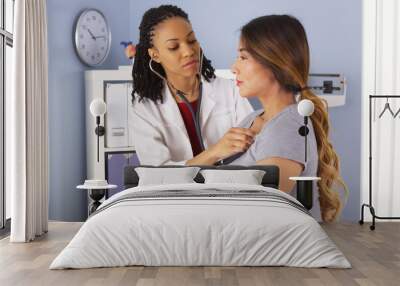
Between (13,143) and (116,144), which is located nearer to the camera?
(13,143)

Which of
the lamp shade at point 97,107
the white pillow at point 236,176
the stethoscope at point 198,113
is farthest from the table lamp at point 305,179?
the lamp shade at point 97,107

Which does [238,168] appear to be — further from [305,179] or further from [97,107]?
[97,107]

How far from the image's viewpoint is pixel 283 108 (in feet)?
23.5

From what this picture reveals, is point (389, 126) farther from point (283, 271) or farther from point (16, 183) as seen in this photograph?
point (16, 183)

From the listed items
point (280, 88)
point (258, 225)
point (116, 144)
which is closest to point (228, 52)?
point (280, 88)

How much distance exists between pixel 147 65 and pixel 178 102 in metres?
0.56

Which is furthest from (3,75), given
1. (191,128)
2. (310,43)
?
(310,43)

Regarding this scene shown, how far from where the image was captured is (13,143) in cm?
579

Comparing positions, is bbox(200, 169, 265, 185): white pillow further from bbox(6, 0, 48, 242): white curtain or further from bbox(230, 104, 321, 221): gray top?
bbox(6, 0, 48, 242): white curtain

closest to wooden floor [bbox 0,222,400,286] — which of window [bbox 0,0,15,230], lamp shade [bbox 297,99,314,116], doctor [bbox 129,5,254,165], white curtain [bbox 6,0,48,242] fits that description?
white curtain [bbox 6,0,48,242]

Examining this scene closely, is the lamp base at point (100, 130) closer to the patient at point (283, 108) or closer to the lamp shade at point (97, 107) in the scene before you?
the lamp shade at point (97, 107)

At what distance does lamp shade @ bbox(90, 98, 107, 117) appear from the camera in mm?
7047

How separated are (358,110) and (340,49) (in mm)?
731

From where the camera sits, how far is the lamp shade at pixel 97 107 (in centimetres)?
705
